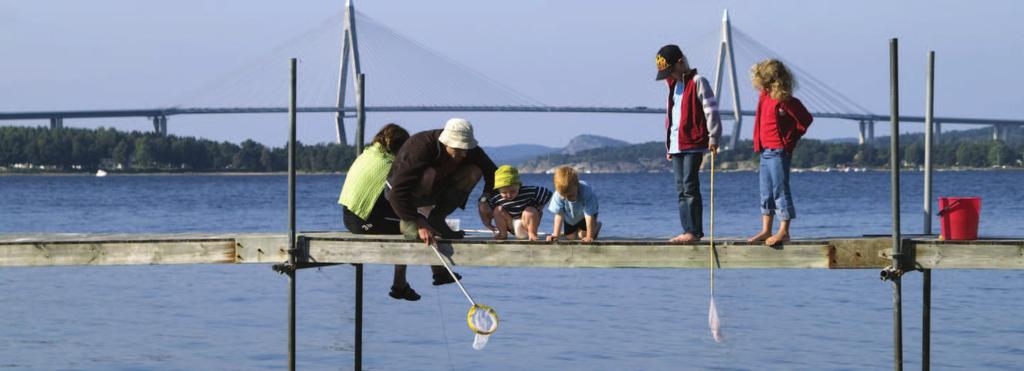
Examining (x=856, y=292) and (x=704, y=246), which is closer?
(x=704, y=246)

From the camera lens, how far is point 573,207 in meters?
9.15

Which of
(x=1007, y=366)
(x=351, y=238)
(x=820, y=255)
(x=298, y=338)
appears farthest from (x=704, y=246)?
(x=298, y=338)

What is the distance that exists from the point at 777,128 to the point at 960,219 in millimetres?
1107

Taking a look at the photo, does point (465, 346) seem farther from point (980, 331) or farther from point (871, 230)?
point (871, 230)

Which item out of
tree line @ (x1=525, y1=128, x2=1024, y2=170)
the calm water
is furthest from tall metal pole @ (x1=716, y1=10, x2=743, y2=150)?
the calm water

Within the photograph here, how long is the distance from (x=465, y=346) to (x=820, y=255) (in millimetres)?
6285

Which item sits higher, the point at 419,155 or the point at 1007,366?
the point at 419,155

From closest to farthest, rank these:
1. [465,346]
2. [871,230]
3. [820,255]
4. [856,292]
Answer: [820,255], [465,346], [856,292], [871,230]

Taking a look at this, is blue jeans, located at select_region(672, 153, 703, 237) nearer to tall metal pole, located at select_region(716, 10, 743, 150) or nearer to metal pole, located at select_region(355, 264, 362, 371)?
metal pole, located at select_region(355, 264, 362, 371)

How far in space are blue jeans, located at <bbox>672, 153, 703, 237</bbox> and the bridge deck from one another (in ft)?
1.72

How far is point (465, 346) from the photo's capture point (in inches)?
551

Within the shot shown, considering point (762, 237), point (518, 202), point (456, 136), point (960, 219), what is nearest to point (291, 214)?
point (456, 136)

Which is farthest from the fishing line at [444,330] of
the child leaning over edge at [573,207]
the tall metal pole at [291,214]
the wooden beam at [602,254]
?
the wooden beam at [602,254]

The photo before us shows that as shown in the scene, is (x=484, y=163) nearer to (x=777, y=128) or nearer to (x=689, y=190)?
(x=689, y=190)
